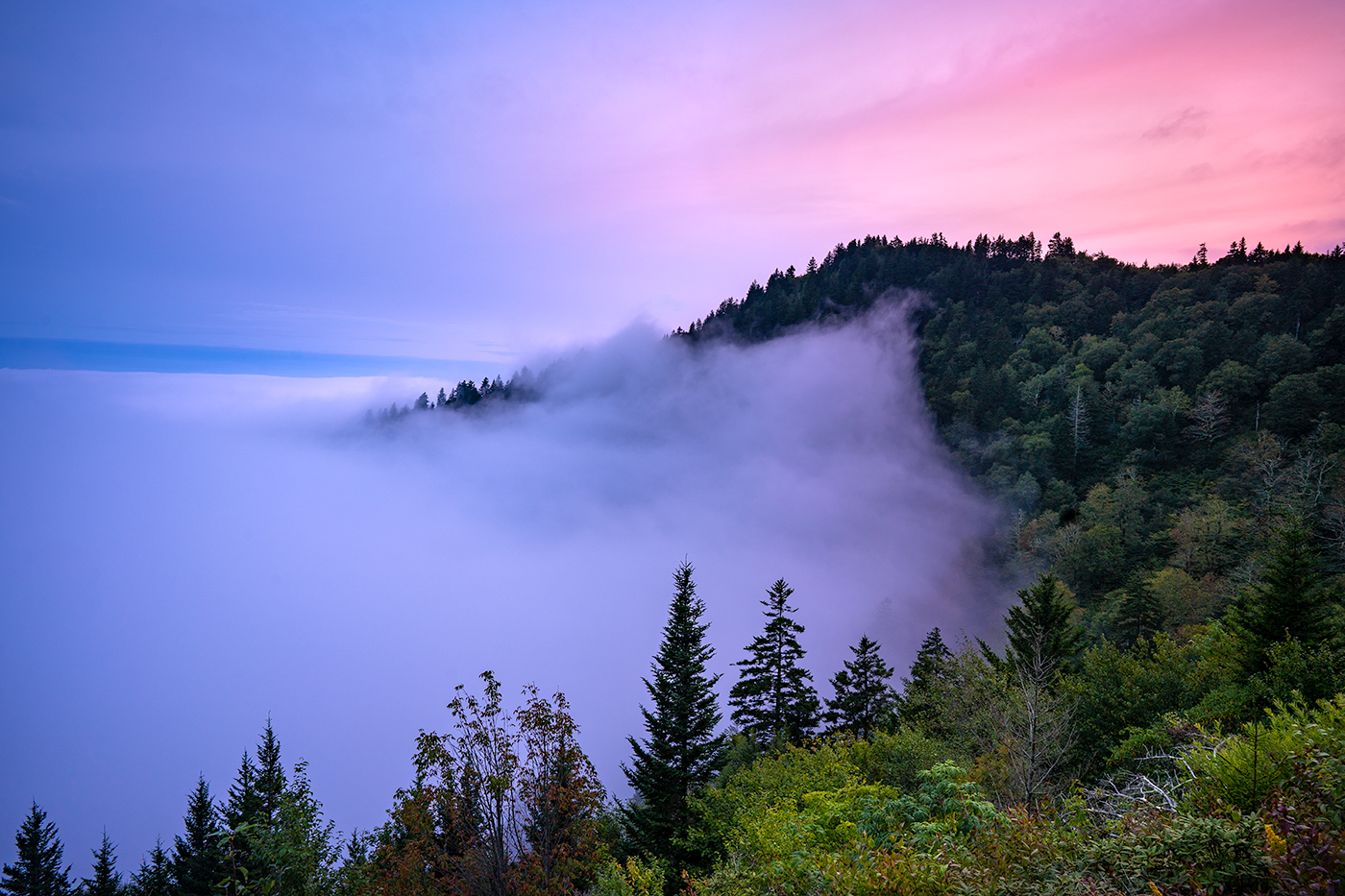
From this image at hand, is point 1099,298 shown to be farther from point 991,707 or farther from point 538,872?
point 538,872

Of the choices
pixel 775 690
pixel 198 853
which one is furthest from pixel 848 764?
pixel 198 853

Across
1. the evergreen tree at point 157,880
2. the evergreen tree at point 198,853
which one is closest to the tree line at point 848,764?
the evergreen tree at point 198,853

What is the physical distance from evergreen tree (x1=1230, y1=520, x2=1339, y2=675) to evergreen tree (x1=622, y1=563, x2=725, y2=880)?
1818 centimetres

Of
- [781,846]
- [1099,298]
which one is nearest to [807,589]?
[1099,298]

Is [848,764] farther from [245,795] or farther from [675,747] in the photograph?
[245,795]

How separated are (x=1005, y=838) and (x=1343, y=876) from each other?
109 inches

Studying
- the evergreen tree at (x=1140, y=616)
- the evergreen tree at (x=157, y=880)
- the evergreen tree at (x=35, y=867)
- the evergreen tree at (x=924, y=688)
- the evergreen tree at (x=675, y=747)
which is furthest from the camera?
the evergreen tree at (x=1140, y=616)

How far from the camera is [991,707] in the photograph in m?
20.3

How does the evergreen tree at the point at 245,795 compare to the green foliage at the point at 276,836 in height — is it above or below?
below

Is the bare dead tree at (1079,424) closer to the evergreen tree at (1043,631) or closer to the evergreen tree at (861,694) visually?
the evergreen tree at (861,694)

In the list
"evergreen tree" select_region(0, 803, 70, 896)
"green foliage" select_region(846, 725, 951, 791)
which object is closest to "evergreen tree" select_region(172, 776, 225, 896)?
"evergreen tree" select_region(0, 803, 70, 896)

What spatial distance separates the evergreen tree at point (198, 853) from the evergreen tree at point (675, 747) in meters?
28.9

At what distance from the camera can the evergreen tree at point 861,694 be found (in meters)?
40.2

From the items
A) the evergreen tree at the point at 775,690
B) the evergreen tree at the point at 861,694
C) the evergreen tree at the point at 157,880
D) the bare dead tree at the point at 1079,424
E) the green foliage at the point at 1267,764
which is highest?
the green foliage at the point at 1267,764
